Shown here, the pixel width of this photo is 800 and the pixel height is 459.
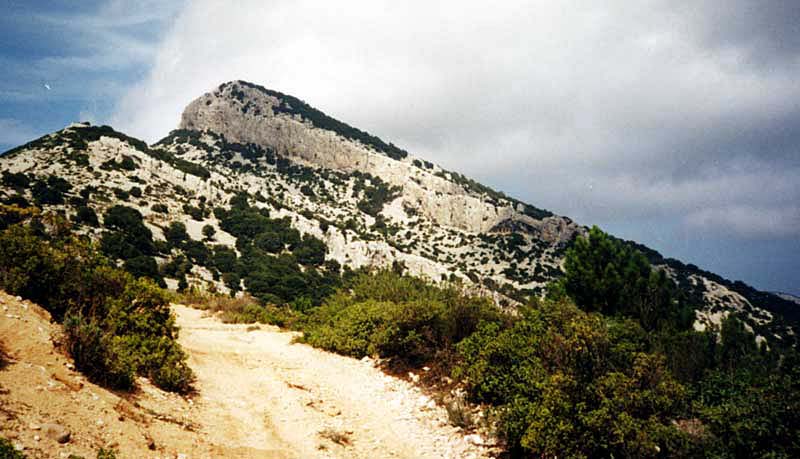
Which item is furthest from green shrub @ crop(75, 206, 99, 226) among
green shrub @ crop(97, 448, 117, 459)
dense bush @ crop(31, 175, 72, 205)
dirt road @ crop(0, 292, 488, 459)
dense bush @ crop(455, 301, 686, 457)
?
dense bush @ crop(455, 301, 686, 457)

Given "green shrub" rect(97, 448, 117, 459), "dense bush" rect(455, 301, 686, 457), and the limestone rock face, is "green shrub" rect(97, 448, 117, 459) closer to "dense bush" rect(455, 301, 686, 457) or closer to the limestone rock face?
"dense bush" rect(455, 301, 686, 457)

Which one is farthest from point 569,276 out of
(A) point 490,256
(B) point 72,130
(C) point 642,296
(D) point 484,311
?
(B) point 72,130

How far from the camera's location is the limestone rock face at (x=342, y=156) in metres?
89.4

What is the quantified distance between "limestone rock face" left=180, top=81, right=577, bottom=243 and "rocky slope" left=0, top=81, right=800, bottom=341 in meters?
0.35

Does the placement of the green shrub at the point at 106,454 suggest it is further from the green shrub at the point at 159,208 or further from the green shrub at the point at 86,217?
the green shrub at the point at 159,208

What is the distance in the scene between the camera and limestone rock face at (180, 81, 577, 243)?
89.4 m

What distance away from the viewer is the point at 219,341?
49.2 feet

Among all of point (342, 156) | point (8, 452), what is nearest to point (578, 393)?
point (8, 452)

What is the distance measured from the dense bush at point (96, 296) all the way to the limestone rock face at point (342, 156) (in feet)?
264

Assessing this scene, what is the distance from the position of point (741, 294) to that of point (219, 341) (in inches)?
3637

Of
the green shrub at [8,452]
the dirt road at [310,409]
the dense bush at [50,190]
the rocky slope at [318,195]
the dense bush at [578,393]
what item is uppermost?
the rocky slope at [318,195]

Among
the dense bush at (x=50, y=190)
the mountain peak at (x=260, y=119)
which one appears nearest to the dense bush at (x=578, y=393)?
the dense bush at (x=50, y=190)

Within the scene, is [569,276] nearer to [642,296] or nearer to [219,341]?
[642,296]

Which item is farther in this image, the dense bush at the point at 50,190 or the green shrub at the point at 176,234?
the green shrub at the point at 176,234
